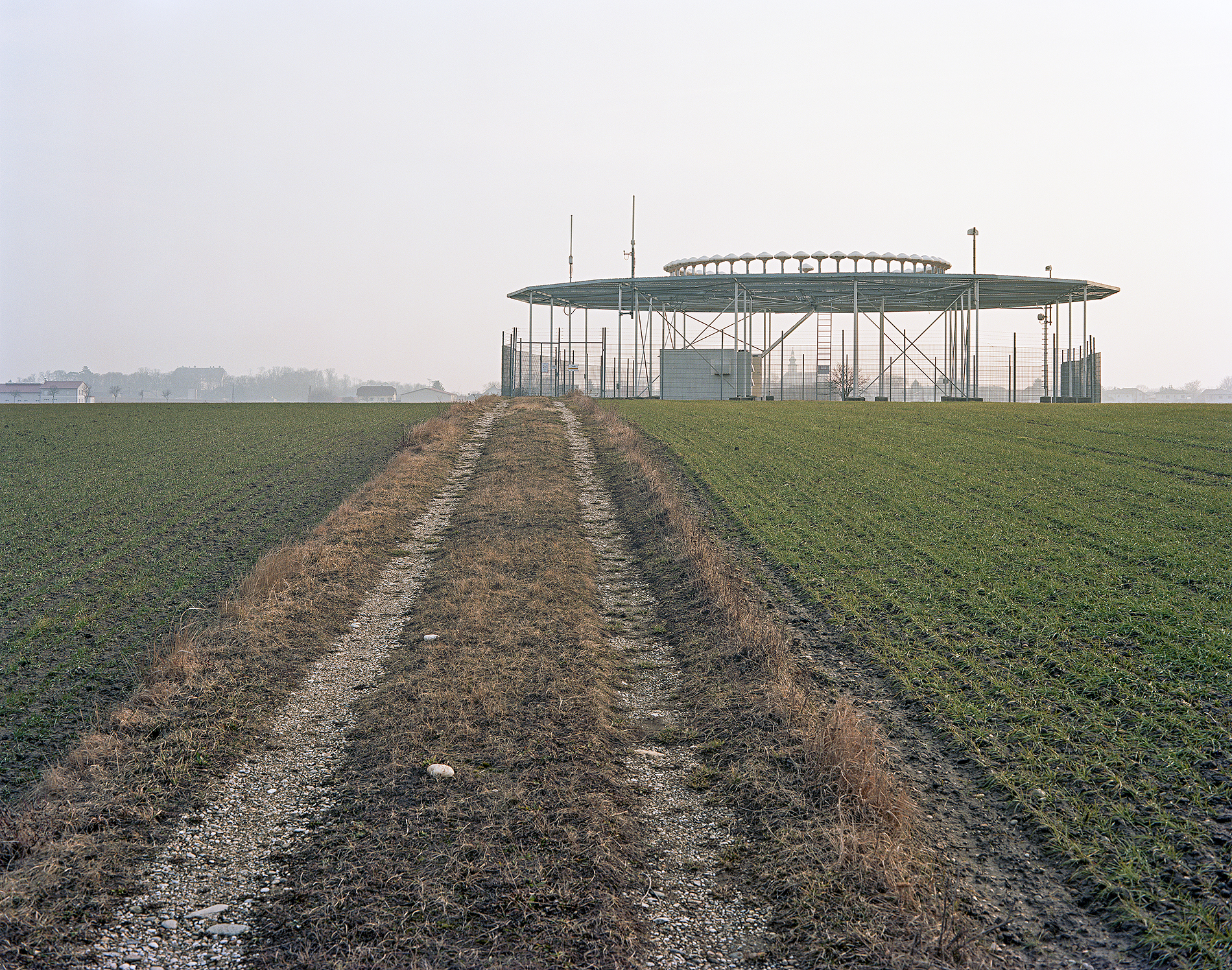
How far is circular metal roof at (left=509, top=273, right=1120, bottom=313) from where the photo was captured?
43.7 meters

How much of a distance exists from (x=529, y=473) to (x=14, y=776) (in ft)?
43.6

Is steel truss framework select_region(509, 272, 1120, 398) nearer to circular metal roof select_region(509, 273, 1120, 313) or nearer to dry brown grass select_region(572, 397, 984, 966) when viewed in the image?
circular metal roof select_region(509, 273, 1120, 313)

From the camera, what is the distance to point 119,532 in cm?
1346

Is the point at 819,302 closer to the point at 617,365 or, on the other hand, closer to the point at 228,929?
the point at 617,365

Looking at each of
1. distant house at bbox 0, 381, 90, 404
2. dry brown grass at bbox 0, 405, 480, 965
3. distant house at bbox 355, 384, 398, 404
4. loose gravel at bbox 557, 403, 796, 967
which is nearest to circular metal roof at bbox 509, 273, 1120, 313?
dry brown grass at bbox 0, 405, 480, 965

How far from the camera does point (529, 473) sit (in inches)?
743

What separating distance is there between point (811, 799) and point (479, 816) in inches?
77.5

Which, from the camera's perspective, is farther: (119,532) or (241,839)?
(119,532)

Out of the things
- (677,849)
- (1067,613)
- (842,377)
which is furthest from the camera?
(842,377)

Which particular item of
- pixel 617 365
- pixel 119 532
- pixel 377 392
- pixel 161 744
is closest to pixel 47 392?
pixel 377 392

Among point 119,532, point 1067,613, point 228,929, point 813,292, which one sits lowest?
point 228,929

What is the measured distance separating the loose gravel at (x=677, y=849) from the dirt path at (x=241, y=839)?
6.53 feet

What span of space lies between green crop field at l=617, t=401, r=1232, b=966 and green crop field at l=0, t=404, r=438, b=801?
6.50 meters

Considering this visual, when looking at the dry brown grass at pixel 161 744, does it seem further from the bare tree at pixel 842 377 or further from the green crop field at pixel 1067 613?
the bare tree at pixel 842 377
